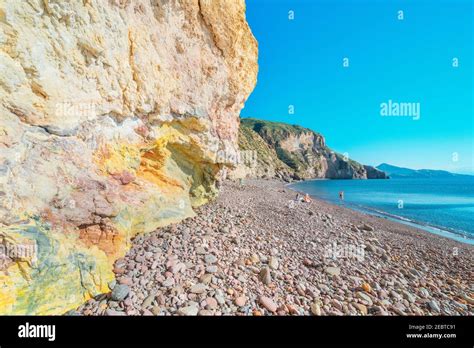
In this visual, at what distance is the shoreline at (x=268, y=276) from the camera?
529 cm

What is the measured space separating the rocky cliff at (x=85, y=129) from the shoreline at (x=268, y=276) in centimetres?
88

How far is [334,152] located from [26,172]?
201 meters

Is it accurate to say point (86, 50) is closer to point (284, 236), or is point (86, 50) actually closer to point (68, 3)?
point (68, 3)

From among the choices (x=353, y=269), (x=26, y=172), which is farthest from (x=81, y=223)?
(x=353, y=269)

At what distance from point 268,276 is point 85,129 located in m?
6.72

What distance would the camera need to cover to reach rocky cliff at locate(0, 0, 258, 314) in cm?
437

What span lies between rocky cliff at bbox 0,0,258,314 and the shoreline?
34.7 inches
